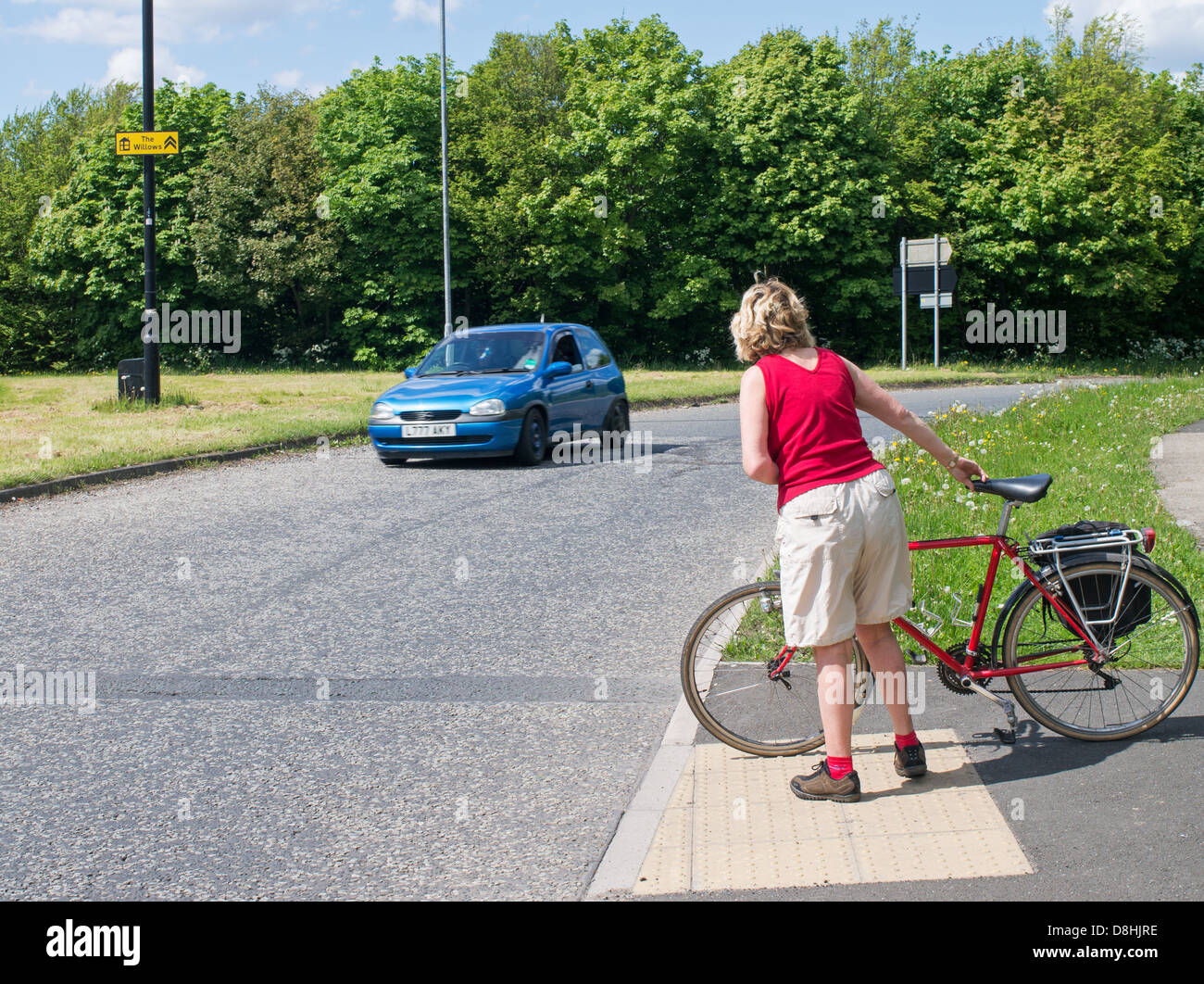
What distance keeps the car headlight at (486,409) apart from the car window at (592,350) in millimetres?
2325

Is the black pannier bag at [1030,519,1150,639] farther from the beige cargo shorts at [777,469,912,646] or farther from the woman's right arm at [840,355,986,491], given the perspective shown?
the beige cargo shorts at [777,469,912,646]

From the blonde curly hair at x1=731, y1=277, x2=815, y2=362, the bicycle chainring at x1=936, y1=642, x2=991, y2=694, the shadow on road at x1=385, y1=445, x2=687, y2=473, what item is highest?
the blonde curly hair at x1=731, y1=277, x2=815, y2=362

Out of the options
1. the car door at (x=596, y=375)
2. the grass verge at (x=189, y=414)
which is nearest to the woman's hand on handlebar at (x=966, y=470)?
the grass verge at (x=189, y=414)

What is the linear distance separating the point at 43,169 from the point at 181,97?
976 cm

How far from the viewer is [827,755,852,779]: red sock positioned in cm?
429

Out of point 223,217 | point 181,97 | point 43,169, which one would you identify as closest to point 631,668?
point 223,217

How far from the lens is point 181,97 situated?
4991 centimetres

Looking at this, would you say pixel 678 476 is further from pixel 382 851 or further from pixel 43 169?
pixel 43 169

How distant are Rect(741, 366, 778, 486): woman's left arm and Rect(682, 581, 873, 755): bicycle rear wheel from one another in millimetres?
711

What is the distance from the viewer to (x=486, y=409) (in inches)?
540

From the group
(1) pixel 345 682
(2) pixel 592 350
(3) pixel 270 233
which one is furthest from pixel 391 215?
(1) pixel 345 682

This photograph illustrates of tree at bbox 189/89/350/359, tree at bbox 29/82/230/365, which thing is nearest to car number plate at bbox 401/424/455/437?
tree at bbox 189/89/350/359

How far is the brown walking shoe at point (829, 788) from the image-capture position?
4.26m

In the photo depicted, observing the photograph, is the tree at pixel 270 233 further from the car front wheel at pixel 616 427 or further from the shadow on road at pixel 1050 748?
the shadow on road at pixel 1050 748
